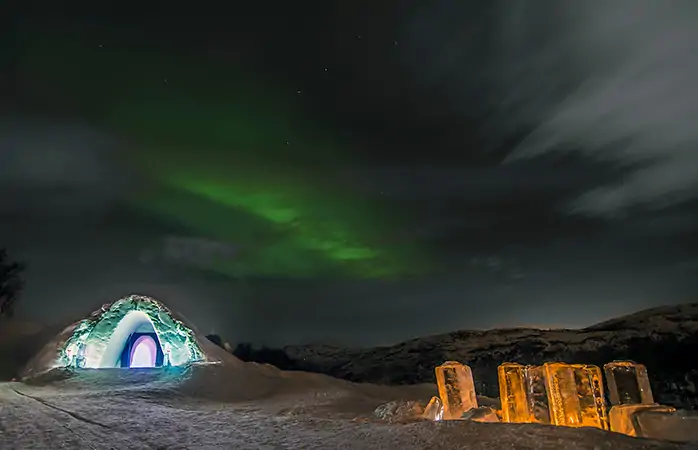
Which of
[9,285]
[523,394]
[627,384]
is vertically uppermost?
[9,285]

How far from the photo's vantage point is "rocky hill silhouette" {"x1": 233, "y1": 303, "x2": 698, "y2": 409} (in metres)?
10.6

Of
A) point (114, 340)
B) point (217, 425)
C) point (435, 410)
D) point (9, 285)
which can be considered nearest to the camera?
point (217, 425)

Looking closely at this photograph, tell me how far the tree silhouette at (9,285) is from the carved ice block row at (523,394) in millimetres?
Answer: 14534

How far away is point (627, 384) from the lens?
4.55 m

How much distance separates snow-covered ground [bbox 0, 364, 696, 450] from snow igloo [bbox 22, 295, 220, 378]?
1769mm

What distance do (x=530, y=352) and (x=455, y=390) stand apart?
8.95 metres

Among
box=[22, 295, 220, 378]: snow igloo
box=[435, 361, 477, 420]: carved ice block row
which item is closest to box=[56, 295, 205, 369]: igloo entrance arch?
box=[22, 295, 220, 378]: snow igloo

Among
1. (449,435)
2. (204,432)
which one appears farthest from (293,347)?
(449,435)

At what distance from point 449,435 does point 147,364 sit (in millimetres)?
13058

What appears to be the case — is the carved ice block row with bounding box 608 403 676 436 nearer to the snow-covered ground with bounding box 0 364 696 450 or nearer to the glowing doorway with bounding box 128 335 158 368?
the snow-covered ground with bounding box 0 364 696 450

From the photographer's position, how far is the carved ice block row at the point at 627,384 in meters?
4.44

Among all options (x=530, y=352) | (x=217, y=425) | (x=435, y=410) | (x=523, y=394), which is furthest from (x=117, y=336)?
(x=530, y=352)

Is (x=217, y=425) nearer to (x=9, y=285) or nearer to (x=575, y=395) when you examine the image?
(x=575, y=395)

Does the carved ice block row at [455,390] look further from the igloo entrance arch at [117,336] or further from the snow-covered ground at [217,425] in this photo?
the igloo entrance arch at [117,336]
